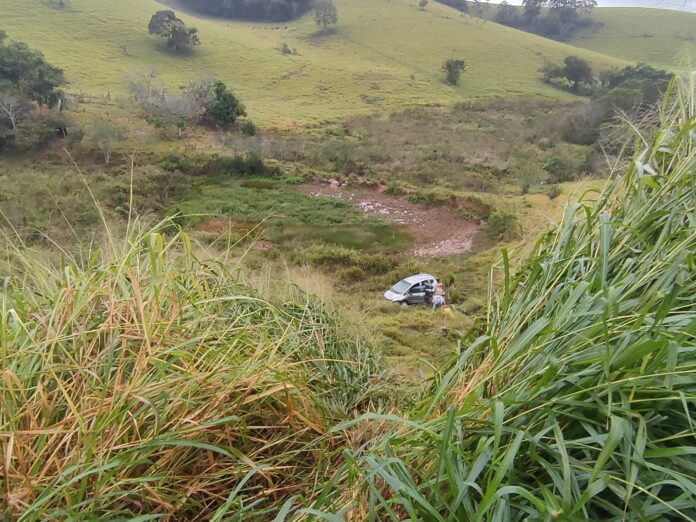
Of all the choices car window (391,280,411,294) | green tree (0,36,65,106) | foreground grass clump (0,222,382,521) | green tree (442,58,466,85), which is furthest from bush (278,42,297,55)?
foreground grass clump (0,222,382,521)

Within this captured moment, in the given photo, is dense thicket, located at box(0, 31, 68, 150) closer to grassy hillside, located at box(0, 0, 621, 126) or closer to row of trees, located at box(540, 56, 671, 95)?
grassy hillside, located at box(0, 0, 621, 126)

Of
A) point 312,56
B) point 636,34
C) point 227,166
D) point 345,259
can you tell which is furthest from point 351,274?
point 636,34

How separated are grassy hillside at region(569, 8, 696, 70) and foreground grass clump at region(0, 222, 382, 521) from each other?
79.2 m

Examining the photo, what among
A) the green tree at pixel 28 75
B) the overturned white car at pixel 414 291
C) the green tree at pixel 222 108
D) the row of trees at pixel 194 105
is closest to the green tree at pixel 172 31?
the row of trees at pixel 194 105

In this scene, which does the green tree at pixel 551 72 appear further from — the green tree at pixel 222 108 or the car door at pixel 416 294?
the car door at pixel 416 294

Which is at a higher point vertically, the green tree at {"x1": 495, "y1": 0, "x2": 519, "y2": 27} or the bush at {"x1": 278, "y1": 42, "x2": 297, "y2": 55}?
the green tree at {"x1": 495, "y1": 0, "x2": 519, "y2": 27}

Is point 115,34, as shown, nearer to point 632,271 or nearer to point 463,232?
point 463,232

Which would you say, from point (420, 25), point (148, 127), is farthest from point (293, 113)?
point (420, 25)

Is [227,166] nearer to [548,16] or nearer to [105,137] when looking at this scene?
[105,137]

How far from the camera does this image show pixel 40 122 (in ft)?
88.0

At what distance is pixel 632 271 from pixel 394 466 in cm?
95

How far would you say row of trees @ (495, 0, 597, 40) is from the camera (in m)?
86.2

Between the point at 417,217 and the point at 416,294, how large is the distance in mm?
10010

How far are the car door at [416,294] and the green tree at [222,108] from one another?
93.0 ft
